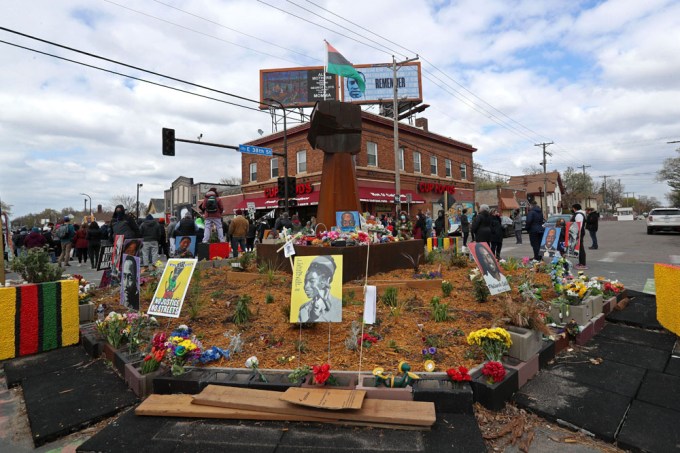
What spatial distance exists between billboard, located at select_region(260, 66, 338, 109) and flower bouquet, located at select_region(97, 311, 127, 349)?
100 feet

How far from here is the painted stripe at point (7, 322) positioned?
15.0 feet

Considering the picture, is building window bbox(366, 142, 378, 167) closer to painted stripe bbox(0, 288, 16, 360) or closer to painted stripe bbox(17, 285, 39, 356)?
painted stripe bbox(17, 285, 39, 356)

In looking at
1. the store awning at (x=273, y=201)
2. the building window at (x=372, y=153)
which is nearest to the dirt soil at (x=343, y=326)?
the store awning at (x=273, y=201)

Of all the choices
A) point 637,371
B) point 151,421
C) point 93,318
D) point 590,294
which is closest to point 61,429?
point 151,421

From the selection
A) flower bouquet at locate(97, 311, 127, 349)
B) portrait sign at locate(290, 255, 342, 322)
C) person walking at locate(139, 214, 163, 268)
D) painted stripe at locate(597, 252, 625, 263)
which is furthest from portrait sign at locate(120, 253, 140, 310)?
painted stripe at locate(597, 252, 625, 263)

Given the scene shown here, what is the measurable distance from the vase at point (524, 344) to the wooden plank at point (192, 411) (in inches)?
81.8

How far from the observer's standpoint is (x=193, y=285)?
24.1 ft

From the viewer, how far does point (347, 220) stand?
8773 millimetres

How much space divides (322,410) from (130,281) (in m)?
4.25

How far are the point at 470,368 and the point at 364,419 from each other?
1.28 meters

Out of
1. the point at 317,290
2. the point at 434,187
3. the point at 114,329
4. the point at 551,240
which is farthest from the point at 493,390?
the point at 434,187

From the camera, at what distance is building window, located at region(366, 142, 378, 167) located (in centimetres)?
2553

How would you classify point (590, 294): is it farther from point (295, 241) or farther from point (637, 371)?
point (295, 241)

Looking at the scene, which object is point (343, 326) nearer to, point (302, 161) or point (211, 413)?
point (211, 413)
